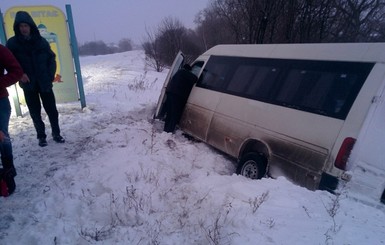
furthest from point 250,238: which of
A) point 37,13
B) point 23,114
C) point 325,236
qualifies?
point 37,13

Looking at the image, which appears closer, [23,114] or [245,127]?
[245,127]

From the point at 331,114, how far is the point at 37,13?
7672mm

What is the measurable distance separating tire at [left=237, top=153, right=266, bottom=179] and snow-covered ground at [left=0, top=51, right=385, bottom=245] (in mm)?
471

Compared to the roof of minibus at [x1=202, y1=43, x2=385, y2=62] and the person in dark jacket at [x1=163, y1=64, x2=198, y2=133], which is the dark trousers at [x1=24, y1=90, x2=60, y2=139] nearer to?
the person in dark jacket at [x1=163, y1=64, x2=198, y2=133]

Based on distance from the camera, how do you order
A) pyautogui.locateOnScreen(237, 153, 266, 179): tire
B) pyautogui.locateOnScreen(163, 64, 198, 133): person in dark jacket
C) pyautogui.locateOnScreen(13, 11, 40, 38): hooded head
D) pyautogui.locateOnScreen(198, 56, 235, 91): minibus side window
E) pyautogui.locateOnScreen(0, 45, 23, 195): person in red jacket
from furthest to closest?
pyautogui.locateOnScreen(163, 64, 198, 133): person in dark jacket
pyautogui.locateOnScreen(198, 56, 235, 91): minibus side window
pyautogui.locateOnScreen(13, 11, 40, 38): hooded head
pyautogui.locateOnScreen(237, 153, 266, 179): tire
pyautogui.locateOnScreen(0, 45, 23, 195): person in red jacket

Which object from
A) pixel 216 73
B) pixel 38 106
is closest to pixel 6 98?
pixel 38 106

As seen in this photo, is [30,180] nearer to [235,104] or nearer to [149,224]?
[149,224]

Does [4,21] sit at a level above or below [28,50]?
above

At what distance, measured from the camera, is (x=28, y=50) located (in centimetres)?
507

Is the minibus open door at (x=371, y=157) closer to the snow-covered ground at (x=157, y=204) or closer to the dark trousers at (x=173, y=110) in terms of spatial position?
the snow-covered ground at (x=157, y=204)

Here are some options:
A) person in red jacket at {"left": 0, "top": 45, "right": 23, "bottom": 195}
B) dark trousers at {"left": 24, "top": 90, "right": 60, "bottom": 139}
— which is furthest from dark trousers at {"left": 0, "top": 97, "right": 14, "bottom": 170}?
dark trousers at {"left": 24, "top": 90, "right": 60, "bottom": 139}

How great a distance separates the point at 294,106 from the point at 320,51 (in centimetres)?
86

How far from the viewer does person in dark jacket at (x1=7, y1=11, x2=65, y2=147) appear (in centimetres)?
496

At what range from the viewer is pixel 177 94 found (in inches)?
259
